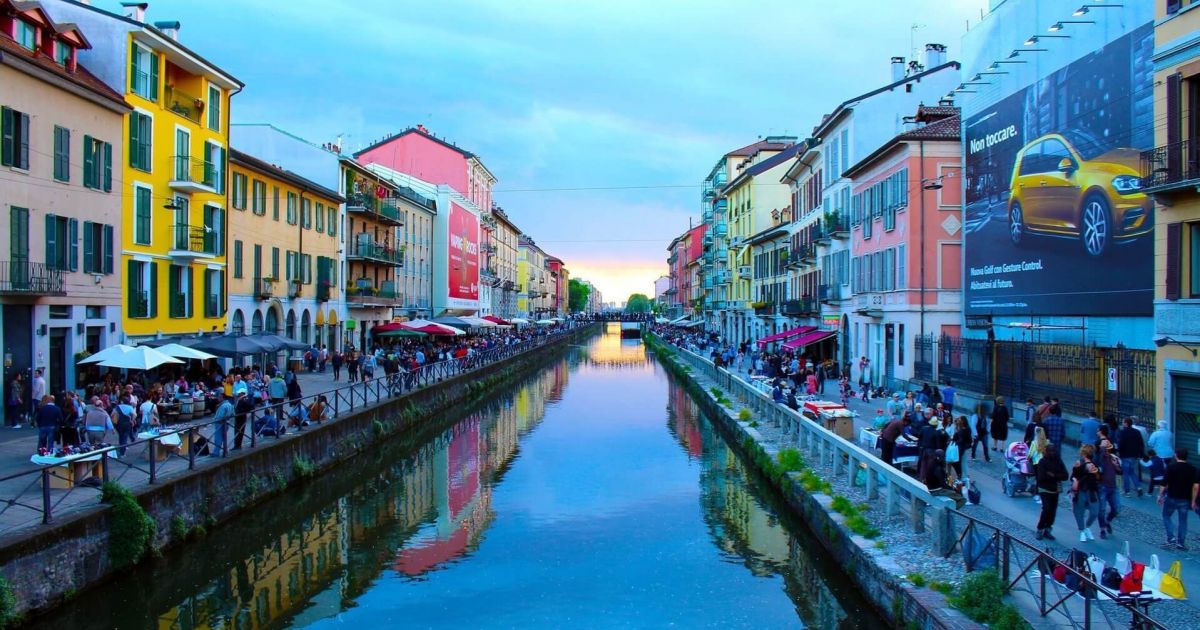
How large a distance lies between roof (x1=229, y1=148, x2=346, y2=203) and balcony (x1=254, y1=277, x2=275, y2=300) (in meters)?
4.27

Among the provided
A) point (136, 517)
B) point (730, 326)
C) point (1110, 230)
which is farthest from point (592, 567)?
point (730, 326)

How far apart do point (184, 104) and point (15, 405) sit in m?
12.6

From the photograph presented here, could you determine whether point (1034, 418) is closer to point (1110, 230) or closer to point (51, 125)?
point (1110, 230)

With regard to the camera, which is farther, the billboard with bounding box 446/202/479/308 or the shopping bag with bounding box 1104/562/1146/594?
the billboard with bounding box 446/202/479/308

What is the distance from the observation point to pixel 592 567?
13602mm

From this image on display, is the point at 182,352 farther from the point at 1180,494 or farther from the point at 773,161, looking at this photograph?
the point at 773,161

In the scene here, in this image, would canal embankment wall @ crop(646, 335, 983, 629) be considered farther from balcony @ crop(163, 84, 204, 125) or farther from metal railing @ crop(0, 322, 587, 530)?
balcony @ crop(163, 84, 204, 125)

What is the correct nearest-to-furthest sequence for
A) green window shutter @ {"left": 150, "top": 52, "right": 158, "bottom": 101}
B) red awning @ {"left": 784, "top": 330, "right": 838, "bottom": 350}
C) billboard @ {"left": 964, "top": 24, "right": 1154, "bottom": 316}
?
1. billboard @ {"left": 964, "top": 24, "right": 1154, "bottom": 316}
2. green window shutter @ {"left": 150, "top": 52, "right": 158, "bottom": 101}
3. red awning @ {"left": 784, "top": 330, "right": 838, "bottom": 350}

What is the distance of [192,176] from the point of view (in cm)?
2828

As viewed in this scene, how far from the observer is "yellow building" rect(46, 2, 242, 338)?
2466 cm

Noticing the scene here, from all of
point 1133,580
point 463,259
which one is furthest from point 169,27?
point 463,259

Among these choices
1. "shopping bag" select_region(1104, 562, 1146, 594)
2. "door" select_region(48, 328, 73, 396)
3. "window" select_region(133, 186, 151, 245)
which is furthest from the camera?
"window" select_region(133, 186, 151, 245)

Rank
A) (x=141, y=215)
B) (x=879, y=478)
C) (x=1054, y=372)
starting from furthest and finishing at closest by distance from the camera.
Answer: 1. (x=141, y=215)
2. (x=1054, y=372)
3. (x=879, y=478)

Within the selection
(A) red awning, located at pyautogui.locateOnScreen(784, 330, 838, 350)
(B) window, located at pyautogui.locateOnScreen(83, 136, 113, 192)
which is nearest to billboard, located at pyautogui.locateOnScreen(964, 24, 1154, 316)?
(A) red awning, located at pyautogui.locateOnScreen(784, 330, 838, 350)
